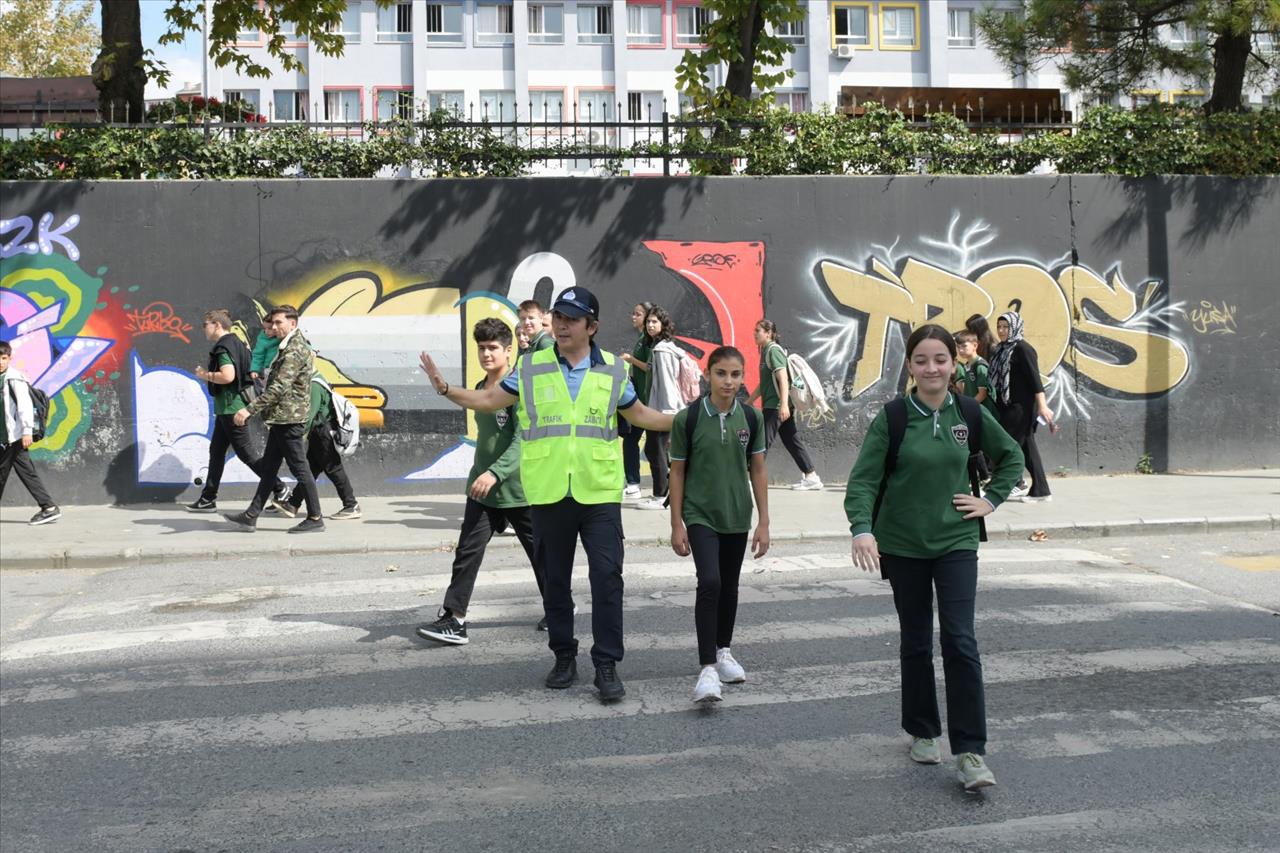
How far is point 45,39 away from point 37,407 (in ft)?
85.0

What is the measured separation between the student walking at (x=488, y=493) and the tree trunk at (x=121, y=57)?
9.86 meters

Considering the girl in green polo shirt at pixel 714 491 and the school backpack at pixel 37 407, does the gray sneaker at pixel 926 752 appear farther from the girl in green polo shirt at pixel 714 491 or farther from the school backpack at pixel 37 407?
the school backpack at pixel 37 407

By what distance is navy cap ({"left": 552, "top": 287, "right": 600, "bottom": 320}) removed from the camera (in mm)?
6680

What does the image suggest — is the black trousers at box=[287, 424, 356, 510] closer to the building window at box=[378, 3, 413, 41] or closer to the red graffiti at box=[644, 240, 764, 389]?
the red graffiti at box=[644, 240, 764, 389]

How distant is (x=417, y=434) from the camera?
1462 cm

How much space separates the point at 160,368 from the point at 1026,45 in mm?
→ 10632

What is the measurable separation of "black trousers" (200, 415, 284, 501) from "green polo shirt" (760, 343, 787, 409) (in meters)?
4.73

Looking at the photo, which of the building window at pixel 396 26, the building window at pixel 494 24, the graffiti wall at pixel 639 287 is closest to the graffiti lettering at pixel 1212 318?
the graffiti wall at pixel 639 287

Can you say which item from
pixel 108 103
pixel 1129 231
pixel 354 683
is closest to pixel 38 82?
pixel 108 103

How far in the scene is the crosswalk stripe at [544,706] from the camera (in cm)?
618

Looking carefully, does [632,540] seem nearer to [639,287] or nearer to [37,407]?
[639,287]

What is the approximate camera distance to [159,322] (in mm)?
14312

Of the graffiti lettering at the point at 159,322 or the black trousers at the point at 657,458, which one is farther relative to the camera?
the graffiti lettering at the point at 159,322

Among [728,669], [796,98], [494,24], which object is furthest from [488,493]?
[796,98]
